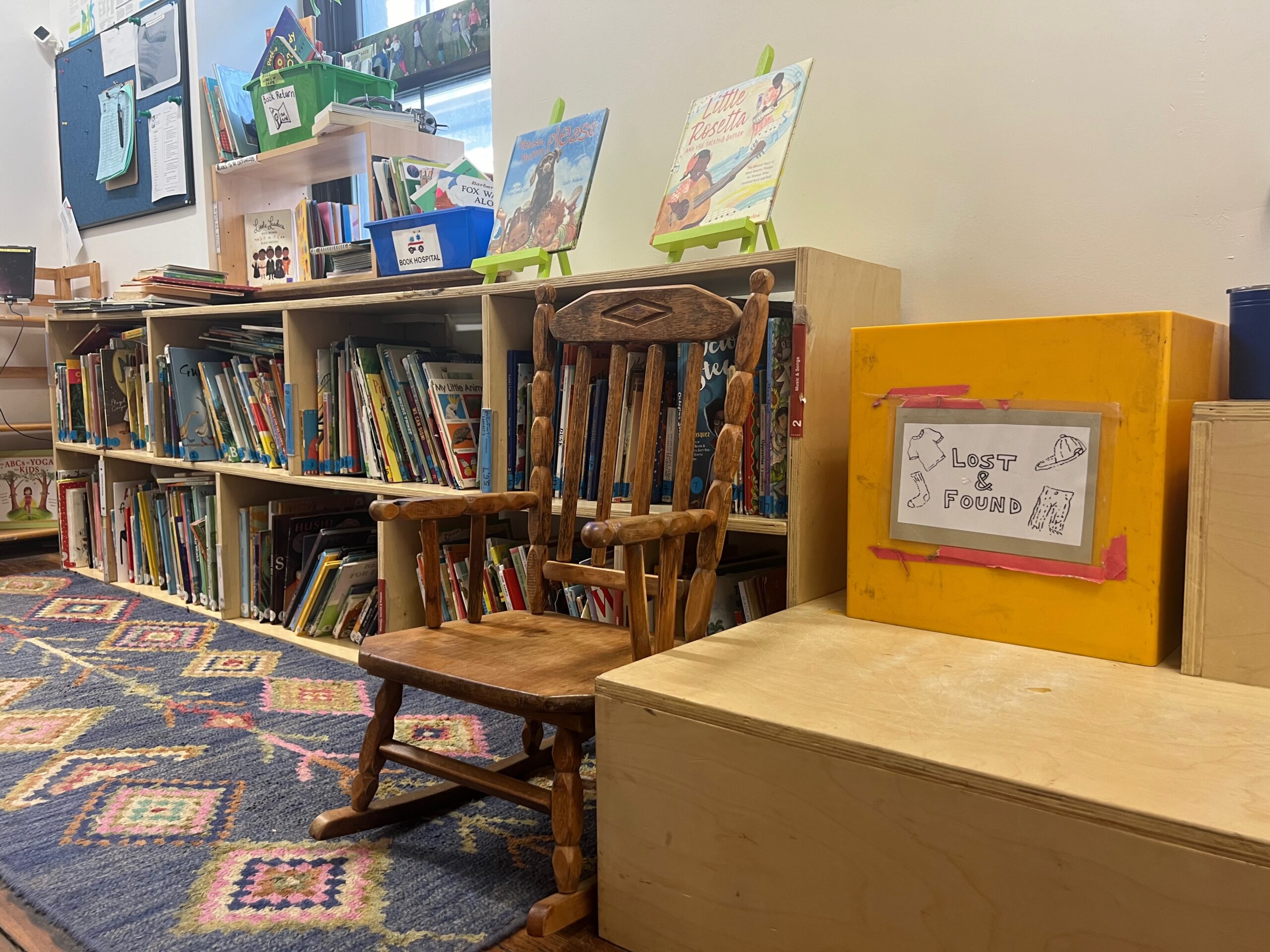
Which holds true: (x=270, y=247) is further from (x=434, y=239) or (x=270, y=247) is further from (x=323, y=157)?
(x=434, y=239)

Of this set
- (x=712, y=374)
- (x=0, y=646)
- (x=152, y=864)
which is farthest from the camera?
(x=0, y=646)

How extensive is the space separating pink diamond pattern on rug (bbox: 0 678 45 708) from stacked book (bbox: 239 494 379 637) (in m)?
0.55

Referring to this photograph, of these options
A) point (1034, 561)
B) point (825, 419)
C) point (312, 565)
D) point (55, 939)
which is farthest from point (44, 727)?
point (1034, 561)

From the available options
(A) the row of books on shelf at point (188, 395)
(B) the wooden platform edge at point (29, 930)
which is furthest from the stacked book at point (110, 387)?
(B) the wooden platform edge at point (29, 930)

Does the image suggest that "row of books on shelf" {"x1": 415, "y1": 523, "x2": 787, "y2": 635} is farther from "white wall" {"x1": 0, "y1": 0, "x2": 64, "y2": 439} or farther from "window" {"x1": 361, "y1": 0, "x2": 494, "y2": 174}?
"white wall" {"x1": 0, "y1": 0, "x2": 64, "y2": 439}

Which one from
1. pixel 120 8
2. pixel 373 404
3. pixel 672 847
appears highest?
pixel 120 8

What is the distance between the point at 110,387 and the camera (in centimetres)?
290

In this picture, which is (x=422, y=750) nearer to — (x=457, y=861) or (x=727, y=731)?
(x=457, y=861)

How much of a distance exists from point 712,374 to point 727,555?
1.42 feet

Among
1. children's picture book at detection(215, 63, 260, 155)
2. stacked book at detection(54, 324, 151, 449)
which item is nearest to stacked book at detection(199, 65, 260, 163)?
children's picture book at detection(215, 63, 260, 155)

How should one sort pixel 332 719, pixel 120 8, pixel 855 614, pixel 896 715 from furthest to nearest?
1. pixel 120 8
2. pixel 332 719
3. pixel 855 614
4. pixel 896 715

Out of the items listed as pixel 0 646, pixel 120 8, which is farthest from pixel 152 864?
pixel 120 8

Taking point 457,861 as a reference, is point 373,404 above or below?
above

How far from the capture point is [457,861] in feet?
4.15
